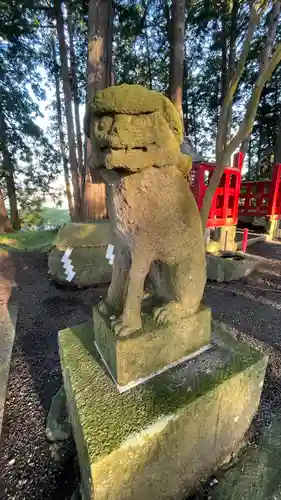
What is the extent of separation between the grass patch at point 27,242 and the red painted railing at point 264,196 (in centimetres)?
532

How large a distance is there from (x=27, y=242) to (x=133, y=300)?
15.8 feet

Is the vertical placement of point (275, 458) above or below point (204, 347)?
below

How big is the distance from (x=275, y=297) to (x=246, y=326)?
877 millimetres

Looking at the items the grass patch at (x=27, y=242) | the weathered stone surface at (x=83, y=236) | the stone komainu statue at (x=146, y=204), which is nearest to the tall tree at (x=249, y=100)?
the weathered stone surface at (x=83, y=236)

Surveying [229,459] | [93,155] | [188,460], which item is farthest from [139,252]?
[229,459]

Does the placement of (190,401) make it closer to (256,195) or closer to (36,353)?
(36,353)

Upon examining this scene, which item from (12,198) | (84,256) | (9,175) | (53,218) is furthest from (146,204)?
A: (53,218)

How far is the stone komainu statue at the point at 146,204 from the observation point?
2.54ft

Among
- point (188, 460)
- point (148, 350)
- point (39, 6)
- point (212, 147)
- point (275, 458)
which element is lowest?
point (275, 458)

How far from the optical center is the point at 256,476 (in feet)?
3.48

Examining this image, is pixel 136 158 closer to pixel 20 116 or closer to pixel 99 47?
pixel 99 47

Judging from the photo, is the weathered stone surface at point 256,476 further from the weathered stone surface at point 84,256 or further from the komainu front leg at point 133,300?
the weathered stone surface at point 84,256

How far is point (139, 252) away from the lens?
3.18 feet

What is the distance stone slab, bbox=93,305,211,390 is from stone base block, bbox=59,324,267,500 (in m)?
0.04
